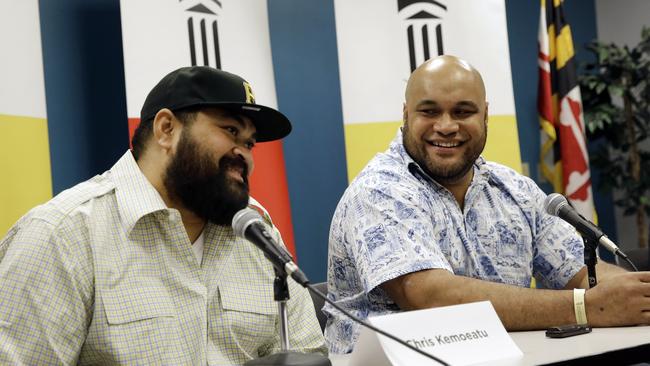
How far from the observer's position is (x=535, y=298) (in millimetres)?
2045

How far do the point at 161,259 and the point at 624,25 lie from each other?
5.30 m

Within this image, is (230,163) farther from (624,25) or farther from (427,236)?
(624,25)

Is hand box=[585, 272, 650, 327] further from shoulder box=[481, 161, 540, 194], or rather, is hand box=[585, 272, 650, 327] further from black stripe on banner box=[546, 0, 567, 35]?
black stripe on banner box=[546, 0, 567, 35]

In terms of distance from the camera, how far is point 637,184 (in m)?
5.41

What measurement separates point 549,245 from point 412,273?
0.70m

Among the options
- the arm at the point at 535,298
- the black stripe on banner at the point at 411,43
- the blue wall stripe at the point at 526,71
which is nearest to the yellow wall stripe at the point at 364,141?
the black stripe on banner at the point at 411,43

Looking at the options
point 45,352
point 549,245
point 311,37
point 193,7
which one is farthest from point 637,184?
point 45,352

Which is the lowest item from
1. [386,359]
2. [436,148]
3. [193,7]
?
[386,359]

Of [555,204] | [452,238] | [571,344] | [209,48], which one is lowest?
[571,344]

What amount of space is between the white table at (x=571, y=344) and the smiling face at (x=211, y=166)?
510 mm

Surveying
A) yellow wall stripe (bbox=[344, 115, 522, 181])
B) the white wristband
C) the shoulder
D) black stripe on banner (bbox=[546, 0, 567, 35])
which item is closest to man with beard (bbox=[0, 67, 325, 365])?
the white wristband

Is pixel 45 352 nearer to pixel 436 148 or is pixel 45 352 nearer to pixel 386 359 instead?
pixel 386 359

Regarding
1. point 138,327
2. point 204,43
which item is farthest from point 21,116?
point 138,327

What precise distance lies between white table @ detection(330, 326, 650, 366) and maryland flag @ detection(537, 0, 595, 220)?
3.26 m
